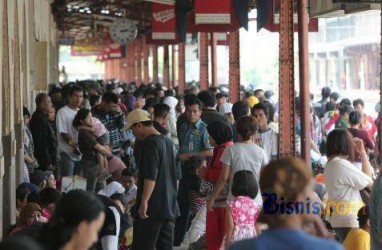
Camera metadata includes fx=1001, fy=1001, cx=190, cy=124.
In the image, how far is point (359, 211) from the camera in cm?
783

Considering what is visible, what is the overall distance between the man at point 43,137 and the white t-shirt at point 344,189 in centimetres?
586

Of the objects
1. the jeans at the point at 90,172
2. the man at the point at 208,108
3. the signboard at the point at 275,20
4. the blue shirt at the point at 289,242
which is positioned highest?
the signboard at the point at 275,20

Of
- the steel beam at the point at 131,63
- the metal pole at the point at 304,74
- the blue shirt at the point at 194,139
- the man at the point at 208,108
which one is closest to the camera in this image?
the metal pole at the point at 304,74

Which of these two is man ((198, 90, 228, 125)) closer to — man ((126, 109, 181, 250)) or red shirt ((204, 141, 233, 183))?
red shirt ((204, 141, 233, 183))

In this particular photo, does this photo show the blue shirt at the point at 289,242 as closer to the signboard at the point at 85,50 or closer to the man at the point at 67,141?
the man at the point at 67,141

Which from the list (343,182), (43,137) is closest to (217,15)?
(43,137)

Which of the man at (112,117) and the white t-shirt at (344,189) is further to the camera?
the man at (112,117)

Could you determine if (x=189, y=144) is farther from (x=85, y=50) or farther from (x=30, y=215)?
(x=85, y=50)

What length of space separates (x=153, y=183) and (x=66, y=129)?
431 centimetres

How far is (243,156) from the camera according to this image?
8.88m

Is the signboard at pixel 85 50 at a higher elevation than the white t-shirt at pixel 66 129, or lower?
higher

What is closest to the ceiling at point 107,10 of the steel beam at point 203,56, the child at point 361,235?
the steel beam at point 203,56

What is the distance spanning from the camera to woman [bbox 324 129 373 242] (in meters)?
8.04

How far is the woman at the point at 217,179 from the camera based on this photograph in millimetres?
9258
